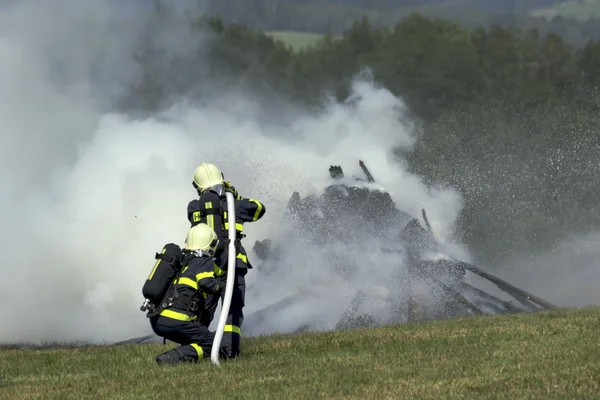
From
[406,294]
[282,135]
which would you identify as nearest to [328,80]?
[282,135]

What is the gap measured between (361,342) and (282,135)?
13128 mm

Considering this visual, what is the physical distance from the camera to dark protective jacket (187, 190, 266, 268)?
12.6 meters

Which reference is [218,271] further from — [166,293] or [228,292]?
[166,293]

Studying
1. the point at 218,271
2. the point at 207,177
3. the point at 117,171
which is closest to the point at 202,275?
the point at 218,271

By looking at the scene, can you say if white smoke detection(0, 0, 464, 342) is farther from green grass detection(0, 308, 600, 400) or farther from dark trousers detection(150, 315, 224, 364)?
dark trousers detection(150, 315, 224, 364)

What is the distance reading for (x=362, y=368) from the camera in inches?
417

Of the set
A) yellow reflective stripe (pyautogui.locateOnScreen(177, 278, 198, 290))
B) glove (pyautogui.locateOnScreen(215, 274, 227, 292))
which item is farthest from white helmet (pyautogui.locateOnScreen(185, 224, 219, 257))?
yellow reflective stripe (pyautogui.locateOnScreen(177, 278, 198, 290))

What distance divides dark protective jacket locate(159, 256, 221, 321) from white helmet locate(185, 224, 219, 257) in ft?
0.53

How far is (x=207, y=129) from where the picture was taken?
25.6m

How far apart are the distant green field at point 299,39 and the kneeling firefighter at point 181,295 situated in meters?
15.0

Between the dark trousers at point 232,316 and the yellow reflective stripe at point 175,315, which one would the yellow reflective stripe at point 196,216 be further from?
the yellow reflective stripe at point 175,315

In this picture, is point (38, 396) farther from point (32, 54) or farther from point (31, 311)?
point (32, 54)

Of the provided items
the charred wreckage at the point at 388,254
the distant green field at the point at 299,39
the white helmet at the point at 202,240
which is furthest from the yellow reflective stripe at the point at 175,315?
the distant green field at the point at 299,39

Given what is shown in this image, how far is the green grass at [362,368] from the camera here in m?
9.17
